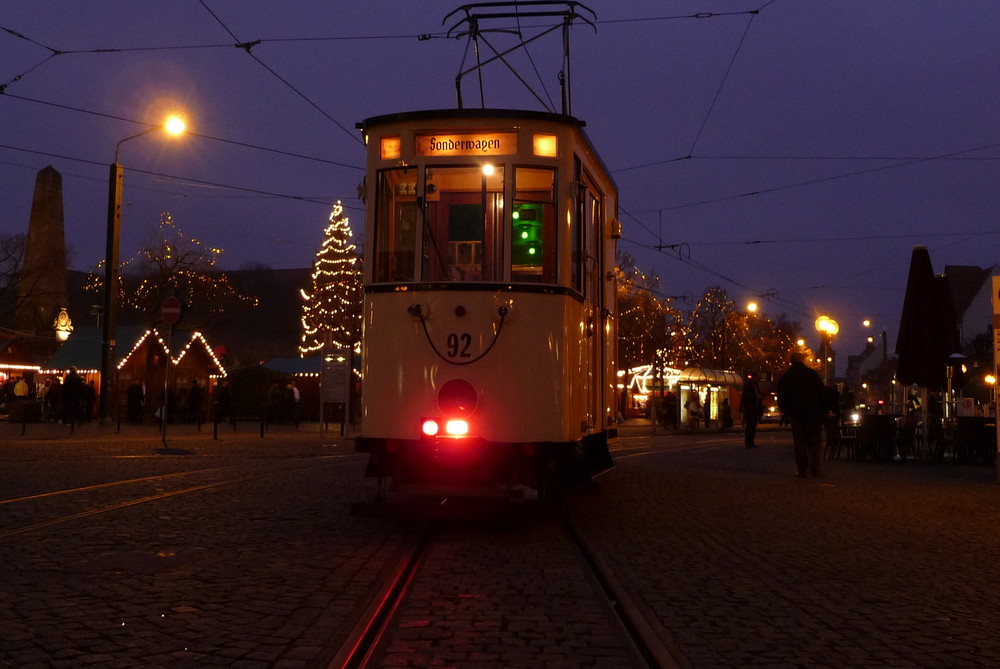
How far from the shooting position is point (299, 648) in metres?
5.07

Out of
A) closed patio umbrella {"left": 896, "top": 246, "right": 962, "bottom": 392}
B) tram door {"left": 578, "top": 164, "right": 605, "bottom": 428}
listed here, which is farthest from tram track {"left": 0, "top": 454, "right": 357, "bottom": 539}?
closed patio umbrella {"left": 896, "top": 246, "right": 962, "bottom": 392}

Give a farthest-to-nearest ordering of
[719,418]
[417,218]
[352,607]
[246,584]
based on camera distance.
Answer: [719,418] < [417,218] < [246,584] < [352,607]

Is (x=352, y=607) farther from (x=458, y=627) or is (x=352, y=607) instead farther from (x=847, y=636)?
(x=847, y=636)

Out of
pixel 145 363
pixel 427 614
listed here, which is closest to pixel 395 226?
pixel 427 614

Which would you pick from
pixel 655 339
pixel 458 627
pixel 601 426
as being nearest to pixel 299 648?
pixel 458 627

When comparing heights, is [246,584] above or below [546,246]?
below

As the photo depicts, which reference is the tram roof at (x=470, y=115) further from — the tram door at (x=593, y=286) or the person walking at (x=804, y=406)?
the person walking at (x=804, y=406)

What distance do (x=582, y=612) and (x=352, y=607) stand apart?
1.30 metres

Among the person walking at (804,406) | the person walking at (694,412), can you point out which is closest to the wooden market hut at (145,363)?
the person walking at (694,412)

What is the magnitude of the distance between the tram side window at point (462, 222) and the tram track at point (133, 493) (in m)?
4.01

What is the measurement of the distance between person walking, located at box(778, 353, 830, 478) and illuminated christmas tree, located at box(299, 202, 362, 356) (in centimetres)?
3712

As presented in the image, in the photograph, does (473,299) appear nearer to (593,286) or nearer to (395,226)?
(395,226)

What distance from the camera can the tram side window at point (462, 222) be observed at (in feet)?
29.9

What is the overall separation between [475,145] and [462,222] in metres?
0.67
